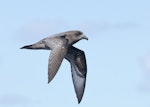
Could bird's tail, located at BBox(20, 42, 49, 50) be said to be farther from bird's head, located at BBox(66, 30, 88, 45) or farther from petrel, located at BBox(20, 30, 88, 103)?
bird's head, located at BBox(66, 30, 88, 45)

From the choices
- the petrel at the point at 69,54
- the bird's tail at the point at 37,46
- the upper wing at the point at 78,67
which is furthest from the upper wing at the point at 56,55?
the upper wing at the point at 78,67

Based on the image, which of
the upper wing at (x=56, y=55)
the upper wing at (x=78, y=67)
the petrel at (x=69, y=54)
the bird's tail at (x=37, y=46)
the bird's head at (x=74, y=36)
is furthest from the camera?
the upper wing at (x=78, y=67)

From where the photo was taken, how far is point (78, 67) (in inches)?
1149

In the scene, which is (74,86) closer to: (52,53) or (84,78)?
(84,78)

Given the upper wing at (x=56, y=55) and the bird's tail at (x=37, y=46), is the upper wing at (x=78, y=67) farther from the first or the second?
the upper wing at (x=56, y=55)

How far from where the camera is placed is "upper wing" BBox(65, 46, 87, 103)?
94.3 feet

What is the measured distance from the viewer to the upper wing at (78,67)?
94.3ft

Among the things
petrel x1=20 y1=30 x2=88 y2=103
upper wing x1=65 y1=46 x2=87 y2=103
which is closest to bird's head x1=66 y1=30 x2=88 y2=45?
petrel x1=20 y1=30 x2=88 y2=103

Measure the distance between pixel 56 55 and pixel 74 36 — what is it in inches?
123

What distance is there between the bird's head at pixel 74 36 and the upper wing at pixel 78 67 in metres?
1.75

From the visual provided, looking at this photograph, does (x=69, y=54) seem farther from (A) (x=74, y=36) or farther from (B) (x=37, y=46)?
(B) (x=37, y=46)

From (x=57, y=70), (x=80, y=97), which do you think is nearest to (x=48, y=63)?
(x=57, y=70)

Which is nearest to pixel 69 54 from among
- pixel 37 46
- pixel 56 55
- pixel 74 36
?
pixel 74 36

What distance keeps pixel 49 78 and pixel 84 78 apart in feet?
25.8
